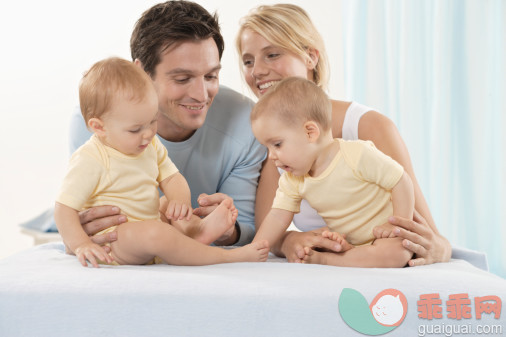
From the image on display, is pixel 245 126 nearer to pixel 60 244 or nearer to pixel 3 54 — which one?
pixel 60 244

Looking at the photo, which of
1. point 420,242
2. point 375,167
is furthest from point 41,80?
point 420,242

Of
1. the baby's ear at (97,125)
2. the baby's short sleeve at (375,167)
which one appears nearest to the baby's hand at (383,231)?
the baby's short sleeve at (375,167)

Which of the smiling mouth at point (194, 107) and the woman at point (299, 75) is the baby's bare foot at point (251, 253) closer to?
the woman at point (299, 75)

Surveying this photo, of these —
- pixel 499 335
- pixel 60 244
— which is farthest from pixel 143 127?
pixel 499 335

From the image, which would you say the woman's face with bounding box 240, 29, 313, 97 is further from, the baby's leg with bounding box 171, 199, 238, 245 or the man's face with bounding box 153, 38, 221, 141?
the baby's leg with bounding box 171, 199, 238, 245

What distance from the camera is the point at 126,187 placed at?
1604 mm

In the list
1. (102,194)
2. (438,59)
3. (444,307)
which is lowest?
(444,307)

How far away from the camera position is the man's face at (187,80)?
1.93m

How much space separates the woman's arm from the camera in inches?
60.1

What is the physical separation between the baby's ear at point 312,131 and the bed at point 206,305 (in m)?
0.48

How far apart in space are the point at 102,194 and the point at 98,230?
0.37ft

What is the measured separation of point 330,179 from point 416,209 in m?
0.35

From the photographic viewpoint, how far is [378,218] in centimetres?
162

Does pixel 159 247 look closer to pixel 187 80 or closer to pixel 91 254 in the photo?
pixel 91 254
